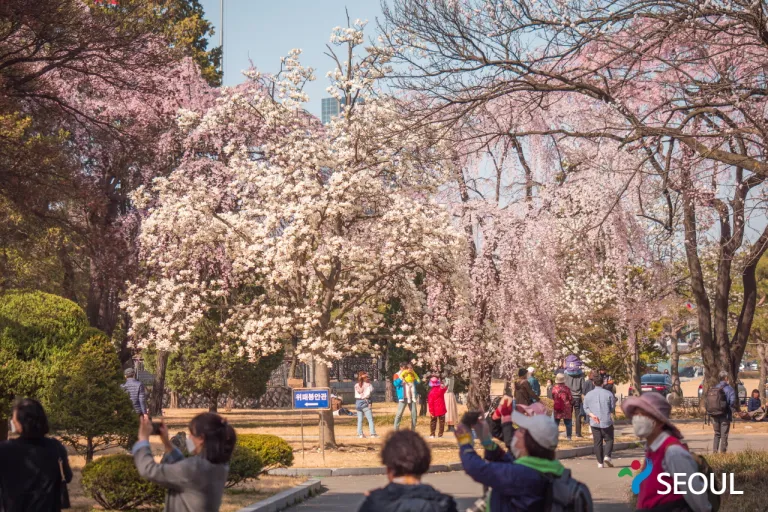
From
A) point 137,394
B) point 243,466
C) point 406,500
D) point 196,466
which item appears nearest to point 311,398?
point 137,394

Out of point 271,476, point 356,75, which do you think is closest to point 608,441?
point 271,476

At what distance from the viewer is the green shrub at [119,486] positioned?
40.4 feet

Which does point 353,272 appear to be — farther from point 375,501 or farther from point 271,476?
point 375,501

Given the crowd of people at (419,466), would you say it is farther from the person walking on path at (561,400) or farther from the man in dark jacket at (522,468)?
the person walking on path at (561,400)

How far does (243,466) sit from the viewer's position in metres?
14.9

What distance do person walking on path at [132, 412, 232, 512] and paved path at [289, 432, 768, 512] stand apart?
7409mm

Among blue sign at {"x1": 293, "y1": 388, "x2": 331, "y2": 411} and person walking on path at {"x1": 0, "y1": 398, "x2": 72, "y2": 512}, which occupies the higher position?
blue sign at {"x1": 293, "y1": 388, "x2": 331, "y2": 411}

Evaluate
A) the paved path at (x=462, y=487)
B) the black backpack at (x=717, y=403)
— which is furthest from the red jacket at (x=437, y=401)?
the black backpack at (x=717, y=403)

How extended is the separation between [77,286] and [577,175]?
2440cm

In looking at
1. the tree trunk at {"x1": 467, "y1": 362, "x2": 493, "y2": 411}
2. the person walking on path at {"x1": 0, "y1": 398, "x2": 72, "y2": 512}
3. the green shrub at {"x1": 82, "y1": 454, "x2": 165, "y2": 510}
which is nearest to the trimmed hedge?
the green shrub at {"x1": 82, "y1": 454, "x2": 165, "y2": 510}

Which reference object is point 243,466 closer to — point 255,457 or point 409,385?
point 255,457

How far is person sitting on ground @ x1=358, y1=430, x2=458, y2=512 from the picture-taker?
16.1ft

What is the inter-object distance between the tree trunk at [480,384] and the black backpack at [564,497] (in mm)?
24116

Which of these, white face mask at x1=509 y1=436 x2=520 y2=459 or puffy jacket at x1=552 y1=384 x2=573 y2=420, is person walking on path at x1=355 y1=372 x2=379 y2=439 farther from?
white face mask at x1=509 y1=436 x2=520 y2=459
